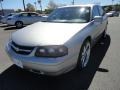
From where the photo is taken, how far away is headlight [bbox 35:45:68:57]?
10.7 feet

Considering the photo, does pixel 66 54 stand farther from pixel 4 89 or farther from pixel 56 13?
pixel 56 13

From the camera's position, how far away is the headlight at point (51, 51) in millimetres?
3256

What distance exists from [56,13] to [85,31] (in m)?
1.62

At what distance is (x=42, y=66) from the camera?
3227 millimetres

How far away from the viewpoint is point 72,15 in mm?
4965

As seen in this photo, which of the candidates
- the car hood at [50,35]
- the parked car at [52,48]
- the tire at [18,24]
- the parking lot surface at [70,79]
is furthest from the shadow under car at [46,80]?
the tire at [18,24]

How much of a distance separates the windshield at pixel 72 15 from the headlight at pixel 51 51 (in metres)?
1.57

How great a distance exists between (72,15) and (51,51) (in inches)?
78.7

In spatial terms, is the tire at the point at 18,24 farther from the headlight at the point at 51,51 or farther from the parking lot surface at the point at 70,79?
the headlight at the point at 51,51

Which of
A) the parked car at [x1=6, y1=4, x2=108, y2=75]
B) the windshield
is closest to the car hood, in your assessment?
the parked car at [x1=6, y1=4, x2=108, y2=75]

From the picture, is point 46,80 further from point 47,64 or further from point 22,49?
point 22,49

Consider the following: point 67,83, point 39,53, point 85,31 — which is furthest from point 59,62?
point 85,31

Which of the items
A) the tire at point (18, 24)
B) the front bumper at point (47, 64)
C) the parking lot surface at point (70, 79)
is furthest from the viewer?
the tire at point (18, 24)

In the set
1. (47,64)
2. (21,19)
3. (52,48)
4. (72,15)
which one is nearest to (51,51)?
(52,48)
